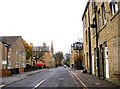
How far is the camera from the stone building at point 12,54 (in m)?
52.2

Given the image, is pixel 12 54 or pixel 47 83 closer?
pixel 47 83

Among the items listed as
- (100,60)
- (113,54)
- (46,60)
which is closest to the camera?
(113,54)

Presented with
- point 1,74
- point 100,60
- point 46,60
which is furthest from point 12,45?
point 46,60

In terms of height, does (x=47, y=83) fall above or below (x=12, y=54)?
below

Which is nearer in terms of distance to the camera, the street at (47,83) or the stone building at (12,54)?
the street at (47,83)

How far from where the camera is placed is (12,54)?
60438 millimetres

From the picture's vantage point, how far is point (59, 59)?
610 ft

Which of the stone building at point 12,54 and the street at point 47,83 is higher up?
the stone building at point 12,54

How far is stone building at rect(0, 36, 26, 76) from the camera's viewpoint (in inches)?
2056

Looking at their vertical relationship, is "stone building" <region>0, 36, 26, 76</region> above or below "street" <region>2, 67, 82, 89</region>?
above

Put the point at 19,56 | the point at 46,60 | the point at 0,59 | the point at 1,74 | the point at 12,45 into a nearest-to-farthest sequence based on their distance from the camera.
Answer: the point at 1,74, the point at 0,59, the point at 12,45, the point at 19,56, the point at 46,60

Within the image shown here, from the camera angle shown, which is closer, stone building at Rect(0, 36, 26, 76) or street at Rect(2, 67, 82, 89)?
street at Rect(2, 67, 82, 89)

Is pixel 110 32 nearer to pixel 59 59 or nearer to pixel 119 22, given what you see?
pixel 119 22

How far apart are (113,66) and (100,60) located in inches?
314
